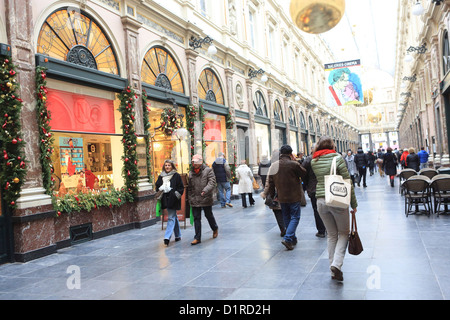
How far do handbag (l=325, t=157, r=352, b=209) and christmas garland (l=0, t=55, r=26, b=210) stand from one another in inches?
199

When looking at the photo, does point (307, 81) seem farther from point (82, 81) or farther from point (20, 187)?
point (20, 187)

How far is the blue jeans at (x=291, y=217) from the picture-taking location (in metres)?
6.38

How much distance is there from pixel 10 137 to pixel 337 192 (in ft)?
17.4

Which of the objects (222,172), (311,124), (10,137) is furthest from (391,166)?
(311,124)

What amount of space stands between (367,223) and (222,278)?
4.50 meters

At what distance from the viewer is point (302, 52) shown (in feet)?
97.7

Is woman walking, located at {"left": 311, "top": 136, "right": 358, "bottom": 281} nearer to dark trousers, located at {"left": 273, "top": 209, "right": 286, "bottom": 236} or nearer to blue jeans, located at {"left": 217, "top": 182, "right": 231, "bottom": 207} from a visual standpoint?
dark trousers, located at {"left": 273, "top": 209, "right": 286, "bottom": 236}

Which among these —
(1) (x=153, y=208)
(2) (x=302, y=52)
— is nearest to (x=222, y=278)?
(1) (x=153, y=208)

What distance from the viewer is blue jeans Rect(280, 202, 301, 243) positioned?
20.9 ft

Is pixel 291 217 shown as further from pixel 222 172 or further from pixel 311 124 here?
pixel 311 124

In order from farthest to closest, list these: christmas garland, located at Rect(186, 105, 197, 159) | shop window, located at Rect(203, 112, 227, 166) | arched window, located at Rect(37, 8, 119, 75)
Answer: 1. shop window, located at Rect(203, 112, 227, 166)
2. christmas garland, located at Rect(186, 105, 197, 159)
3. arched window, located at Rect(37, 8, 119, 75)

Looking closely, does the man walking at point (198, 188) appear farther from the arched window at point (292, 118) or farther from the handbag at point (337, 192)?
the arched window at point (292, 118)

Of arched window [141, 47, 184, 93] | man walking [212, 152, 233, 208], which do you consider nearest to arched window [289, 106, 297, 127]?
man walking [212, 152, 233, 208]

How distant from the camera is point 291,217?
259 inches
